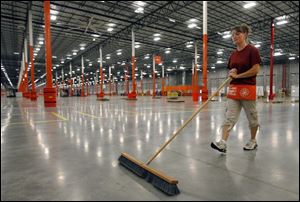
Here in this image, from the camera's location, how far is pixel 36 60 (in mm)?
42812

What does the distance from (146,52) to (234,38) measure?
36099 mm

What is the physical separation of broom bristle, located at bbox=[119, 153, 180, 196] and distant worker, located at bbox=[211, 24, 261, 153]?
1.11m

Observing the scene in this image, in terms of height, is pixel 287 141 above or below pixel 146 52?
below

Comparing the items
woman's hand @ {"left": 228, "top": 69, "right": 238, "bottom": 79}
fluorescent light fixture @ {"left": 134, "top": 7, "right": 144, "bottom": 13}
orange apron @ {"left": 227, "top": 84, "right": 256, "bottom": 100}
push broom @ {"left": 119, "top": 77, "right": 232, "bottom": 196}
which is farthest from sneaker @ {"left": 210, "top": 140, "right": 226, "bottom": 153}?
fluorescent light fixture @ {"left": 134, "top": 7, "right": 144, "bottom": 13}

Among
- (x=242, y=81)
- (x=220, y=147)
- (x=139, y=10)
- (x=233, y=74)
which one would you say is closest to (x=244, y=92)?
(x=242, y=81)

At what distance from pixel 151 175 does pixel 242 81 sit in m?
1.73

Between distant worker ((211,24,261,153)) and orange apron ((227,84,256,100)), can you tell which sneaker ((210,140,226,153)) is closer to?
distant worker ((211,24,261,153))

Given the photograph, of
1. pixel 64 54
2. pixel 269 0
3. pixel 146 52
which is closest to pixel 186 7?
pixel 269 0

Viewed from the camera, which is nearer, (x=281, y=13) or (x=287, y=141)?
(x=287, y=141)

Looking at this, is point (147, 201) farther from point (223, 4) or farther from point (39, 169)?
point (223, 4)

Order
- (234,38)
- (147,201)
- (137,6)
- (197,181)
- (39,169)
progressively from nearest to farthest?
(147,201) < (197,181) < (39,169) < (234,38) < (137,6)

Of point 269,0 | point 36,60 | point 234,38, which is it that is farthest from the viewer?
point 36,60

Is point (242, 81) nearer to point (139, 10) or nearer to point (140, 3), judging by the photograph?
point (140, 3)

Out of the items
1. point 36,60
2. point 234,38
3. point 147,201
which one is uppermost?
point 36,60
